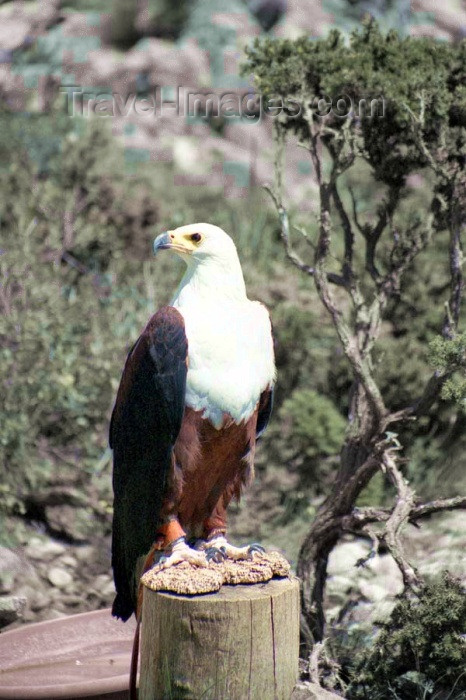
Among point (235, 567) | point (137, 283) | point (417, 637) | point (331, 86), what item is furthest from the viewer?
point (137, 283)

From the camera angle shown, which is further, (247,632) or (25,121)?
(25,121)

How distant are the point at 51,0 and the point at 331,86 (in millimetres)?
9890

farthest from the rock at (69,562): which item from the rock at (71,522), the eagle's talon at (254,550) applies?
the eagle's talon at (254,550)

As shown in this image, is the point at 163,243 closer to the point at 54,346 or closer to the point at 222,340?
the point at 222,340

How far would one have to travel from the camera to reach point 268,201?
11.0m

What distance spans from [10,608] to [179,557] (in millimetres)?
1527

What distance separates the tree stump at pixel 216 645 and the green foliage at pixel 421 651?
72 cm

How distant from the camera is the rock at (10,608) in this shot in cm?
440

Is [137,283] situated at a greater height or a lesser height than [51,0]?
lesser

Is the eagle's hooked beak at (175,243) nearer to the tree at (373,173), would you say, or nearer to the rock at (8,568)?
the tree at (373,173)

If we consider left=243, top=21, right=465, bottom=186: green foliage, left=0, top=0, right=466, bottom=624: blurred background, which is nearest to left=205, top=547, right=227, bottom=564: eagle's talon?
left=0, top=0, right=466, bottom=624: blurred background

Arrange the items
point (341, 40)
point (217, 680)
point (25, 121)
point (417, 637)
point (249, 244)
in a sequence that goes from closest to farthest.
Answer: point (217, 680), point (417, 637), point (341, 40), point (249, 244), point (25, 121)

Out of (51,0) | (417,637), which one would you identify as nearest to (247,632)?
(417,637)

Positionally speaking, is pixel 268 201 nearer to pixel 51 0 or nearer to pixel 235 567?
pixel 51 0
